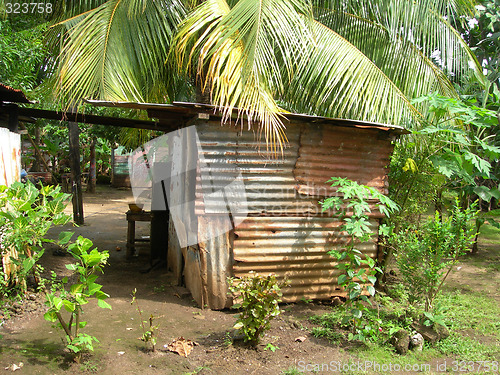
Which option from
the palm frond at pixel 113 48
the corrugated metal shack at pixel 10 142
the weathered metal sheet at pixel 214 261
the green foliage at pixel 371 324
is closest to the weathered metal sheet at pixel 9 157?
the corrugated metal shack at pixel 10 142

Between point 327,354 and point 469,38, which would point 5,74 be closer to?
point 327,354

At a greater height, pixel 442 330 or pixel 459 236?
pixel 459 236

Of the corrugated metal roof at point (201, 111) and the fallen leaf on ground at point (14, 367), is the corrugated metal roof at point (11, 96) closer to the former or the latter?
the corrugated metal roof at point (201, 111)

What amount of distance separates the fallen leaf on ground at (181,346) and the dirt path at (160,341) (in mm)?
46

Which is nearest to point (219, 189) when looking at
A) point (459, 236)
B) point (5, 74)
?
point (459, 236)

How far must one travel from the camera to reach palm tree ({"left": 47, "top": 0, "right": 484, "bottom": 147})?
4425mm

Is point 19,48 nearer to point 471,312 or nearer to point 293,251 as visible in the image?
point 293,251

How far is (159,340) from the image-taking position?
158 inches

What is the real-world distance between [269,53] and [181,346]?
10.7ft

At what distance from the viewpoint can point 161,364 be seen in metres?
3.57

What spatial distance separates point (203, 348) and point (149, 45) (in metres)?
4.14

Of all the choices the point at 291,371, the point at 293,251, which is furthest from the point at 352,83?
the point at 291,371

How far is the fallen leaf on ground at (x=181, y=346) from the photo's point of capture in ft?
12.3

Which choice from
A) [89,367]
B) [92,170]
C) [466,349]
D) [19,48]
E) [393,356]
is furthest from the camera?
[92,170]
